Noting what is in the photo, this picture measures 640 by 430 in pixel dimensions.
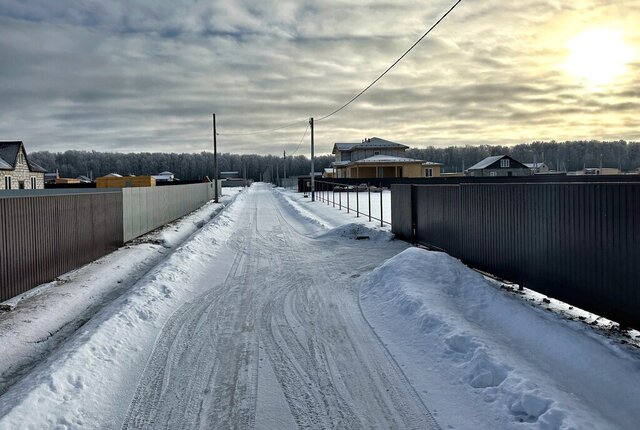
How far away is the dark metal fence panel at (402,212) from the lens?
15377 millimetres

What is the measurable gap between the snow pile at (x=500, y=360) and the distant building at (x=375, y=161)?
61.9 meters

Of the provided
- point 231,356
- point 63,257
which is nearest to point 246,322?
point 231,356

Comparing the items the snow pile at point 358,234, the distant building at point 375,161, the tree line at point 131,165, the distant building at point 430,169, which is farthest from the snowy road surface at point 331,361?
the tree line at point 131,165

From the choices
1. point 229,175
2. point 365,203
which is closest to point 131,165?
point 229,175

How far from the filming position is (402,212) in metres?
16.0

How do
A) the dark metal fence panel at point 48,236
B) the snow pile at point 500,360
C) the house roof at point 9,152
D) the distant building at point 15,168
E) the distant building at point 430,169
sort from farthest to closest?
the distant building at point 430,169 < the house roof at point 9,152 < the distant building at point 15,168 < the dark metal fence panel at point 48,236 < the snow pile at point 500,360

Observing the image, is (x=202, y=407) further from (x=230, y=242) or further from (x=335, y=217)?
(x=335, y=217)

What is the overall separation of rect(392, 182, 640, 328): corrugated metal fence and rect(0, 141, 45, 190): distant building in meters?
50.4

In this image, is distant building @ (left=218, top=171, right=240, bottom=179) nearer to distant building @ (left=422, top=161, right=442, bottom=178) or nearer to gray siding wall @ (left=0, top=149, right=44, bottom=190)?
distant building @ (left=422, top=161, right=442, bottom=178)

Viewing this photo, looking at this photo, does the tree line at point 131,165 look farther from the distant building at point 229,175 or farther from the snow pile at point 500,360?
the snow pile at point 500,360

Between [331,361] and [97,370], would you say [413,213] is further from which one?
[97,370]

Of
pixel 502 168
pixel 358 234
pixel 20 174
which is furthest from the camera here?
pixel 502 168

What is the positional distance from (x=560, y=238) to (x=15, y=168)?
56361 millimetres

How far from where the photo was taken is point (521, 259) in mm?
8734
